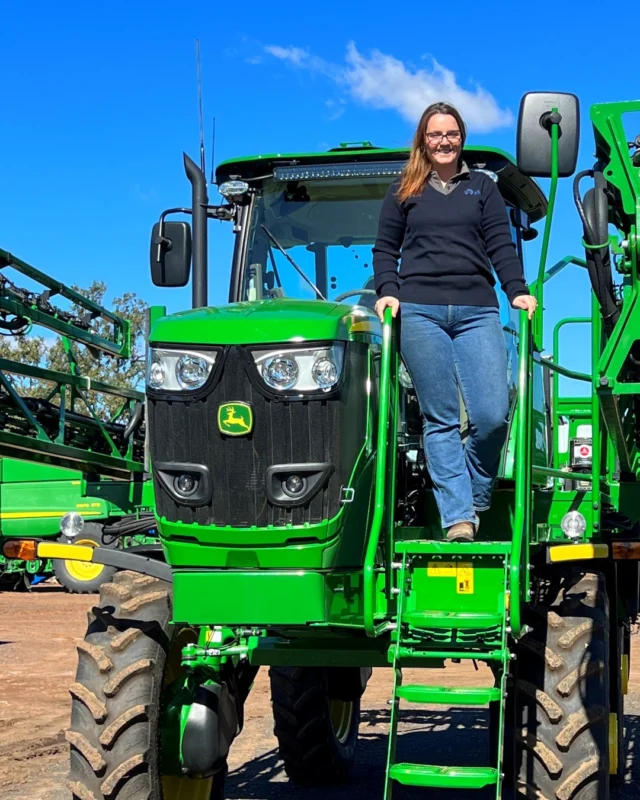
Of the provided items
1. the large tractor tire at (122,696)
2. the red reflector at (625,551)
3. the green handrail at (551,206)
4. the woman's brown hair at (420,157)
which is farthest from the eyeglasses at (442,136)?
the large tractor tire at (122,696)

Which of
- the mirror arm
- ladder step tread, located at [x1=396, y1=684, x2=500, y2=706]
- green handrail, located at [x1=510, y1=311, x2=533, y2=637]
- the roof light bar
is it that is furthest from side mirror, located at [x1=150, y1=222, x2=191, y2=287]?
ladder step tread, located at [x1=396, y1=684, x2=500, y2=706]

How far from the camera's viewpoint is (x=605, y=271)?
5.91 m

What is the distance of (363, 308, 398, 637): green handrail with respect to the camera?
4391mm

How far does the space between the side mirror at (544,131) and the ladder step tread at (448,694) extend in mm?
2029

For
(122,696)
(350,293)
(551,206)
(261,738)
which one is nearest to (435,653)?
(122,696)

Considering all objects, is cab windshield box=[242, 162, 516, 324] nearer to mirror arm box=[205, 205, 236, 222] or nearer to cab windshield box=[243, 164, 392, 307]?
cab windshield box=[243, 164, 392, 307]

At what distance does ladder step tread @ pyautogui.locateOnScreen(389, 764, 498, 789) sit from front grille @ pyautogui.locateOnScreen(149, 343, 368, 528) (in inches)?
36.5

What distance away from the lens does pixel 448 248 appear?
4.89 metres

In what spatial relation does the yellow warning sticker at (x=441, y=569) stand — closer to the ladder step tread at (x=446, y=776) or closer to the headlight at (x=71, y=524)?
the ladder step tread at (x=446, y=776)

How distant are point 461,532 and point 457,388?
1.95ft

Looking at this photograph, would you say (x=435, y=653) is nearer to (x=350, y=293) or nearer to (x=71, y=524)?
(x=71, y=524)

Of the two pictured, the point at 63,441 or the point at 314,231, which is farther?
the point at 63,441

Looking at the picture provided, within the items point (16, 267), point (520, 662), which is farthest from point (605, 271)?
point (16, 267)

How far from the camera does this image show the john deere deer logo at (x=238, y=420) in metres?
4.50
